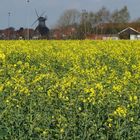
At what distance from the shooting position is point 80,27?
67.9 metres

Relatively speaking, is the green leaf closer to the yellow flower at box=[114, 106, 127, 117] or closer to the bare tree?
the yellow flower at box=[114, 106, 127, 117]

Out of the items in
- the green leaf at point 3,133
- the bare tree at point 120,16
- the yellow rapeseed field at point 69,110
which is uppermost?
the bare tree at point 120,16

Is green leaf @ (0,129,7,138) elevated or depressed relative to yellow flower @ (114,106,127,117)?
depressed

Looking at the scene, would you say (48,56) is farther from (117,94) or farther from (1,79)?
(117,94)

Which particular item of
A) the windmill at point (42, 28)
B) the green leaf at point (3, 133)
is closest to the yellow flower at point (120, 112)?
the green leaf at point (3, 133)

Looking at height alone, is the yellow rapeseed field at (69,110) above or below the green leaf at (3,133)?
above

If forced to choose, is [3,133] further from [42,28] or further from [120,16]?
[120,16]

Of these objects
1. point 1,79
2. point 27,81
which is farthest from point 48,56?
point 27,81

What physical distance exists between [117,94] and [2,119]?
3.46 feet

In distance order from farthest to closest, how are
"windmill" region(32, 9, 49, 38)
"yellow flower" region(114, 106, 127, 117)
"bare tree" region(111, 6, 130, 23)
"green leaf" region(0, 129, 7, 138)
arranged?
"bare tree" region(111, 6, 130, 23)
"windmill" region(32, 9, 49, 38)
"green leaf" region(0, 129, 7, 138)
"yellow flower" region(114, 106, 127, 117)

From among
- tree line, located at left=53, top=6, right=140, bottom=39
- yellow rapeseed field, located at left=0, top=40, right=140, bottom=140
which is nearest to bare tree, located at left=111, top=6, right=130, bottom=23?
tree line, located at left=53, top=6, right=140, bottom=39

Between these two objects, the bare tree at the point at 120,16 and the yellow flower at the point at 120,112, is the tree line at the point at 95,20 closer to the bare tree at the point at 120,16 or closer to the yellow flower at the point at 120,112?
the bare tree at the point at 120,16

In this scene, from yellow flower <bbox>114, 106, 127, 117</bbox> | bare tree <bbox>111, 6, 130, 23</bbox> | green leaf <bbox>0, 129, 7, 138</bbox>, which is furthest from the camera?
bare tree <bbox>111, 6, 130, 23</bbox>

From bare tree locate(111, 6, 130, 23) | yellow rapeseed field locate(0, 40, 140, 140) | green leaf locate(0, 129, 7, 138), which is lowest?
green leaf locate(0, 129, 7, 138)
